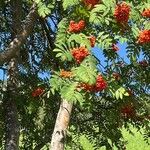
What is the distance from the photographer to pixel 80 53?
16.6ft

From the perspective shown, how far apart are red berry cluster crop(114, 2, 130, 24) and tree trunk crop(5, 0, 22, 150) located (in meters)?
3.55

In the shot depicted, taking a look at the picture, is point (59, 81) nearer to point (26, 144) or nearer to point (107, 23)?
point (107, 23)

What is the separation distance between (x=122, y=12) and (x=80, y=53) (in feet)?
2.27

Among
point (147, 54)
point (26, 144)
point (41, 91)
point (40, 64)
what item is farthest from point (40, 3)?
point (26, 144)

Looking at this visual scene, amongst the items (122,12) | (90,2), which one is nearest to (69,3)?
(90,2)

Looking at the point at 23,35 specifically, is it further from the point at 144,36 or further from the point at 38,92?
the point at 144,36

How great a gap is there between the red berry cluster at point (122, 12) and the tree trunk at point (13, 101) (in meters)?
3.55

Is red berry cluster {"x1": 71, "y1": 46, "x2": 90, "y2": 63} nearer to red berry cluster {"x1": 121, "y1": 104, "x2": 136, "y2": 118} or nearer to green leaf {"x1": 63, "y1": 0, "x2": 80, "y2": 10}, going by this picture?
green leaf {"x1": 63, "y1": 0, "x2": 80, "y2": 10}

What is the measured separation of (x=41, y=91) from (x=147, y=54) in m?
2.16

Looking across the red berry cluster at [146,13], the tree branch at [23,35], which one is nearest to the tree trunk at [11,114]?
the tree branch at [23,35]

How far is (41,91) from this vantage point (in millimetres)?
8055

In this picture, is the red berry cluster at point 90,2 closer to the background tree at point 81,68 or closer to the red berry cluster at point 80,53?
the background tree at point 81,68

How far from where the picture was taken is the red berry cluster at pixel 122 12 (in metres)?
5.21

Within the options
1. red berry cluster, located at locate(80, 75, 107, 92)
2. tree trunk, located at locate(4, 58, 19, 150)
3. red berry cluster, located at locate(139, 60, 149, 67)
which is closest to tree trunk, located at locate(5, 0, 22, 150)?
tree trunk, located at locate(4, 58, 19, 150)
